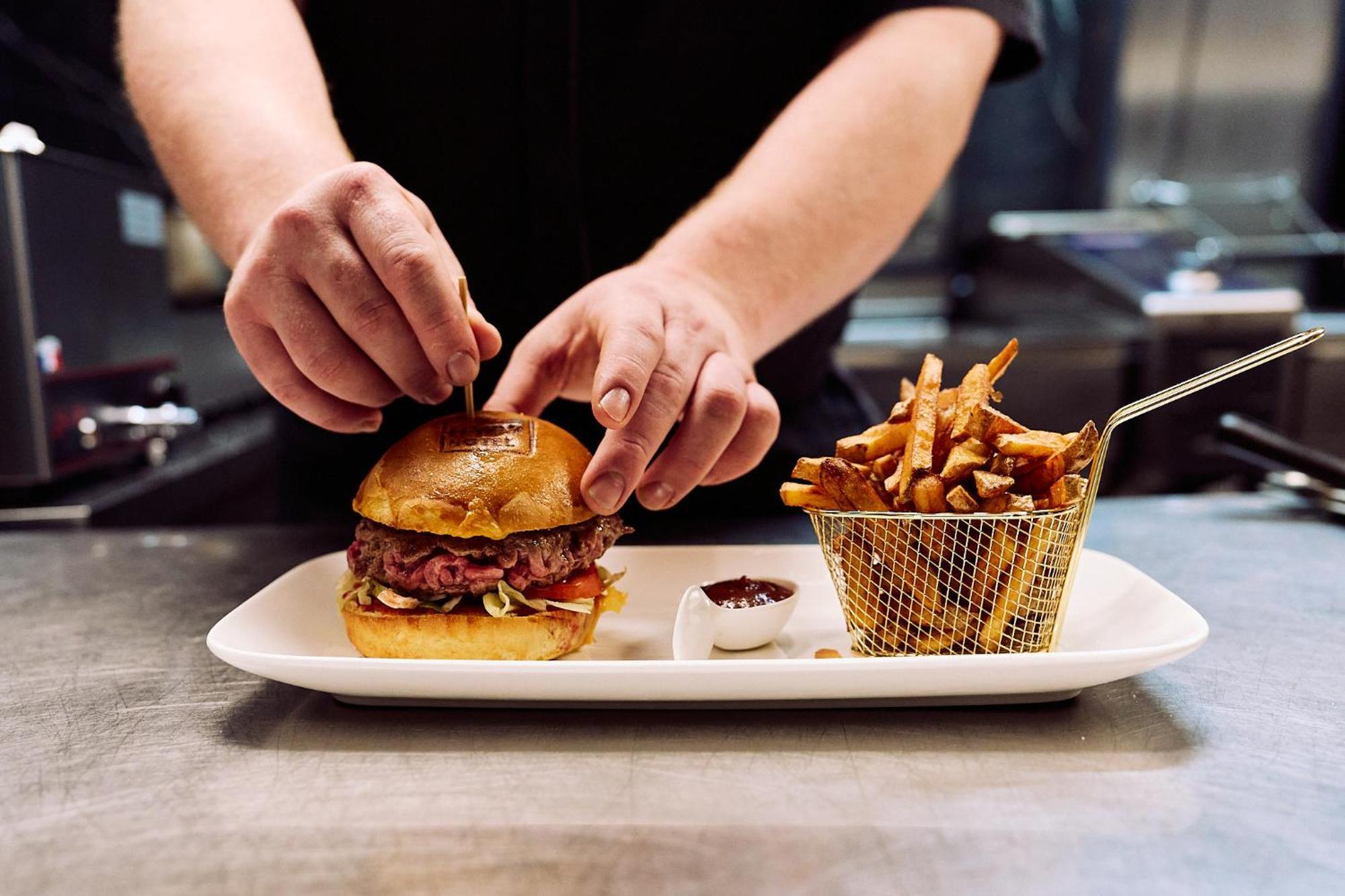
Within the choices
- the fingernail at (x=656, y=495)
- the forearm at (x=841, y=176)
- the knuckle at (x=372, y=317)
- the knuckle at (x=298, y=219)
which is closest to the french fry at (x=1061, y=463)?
the fingernail at (x=656, y=495)

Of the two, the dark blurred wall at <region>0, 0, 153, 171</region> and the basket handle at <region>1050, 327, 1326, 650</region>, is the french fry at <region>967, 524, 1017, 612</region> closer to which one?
the basket handle at <region>1050, 327, 1326, 650</region>

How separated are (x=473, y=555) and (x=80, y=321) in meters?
1.69

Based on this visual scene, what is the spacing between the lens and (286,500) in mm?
2301

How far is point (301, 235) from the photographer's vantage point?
3.74 ft

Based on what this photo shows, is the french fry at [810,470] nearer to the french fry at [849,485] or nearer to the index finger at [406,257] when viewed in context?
the french fry at [849,485]

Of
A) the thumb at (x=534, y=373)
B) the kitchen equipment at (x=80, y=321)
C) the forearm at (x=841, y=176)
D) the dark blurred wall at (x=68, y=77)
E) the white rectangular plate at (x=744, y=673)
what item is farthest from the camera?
the dark blurred wall at (x=68, y=77)

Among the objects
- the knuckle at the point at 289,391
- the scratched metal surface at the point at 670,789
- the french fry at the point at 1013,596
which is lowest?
the scratched metal surface at the point at 670,789

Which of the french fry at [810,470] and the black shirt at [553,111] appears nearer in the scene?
the french fry at [810,470]

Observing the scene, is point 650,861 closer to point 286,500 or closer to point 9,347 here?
point 286,500

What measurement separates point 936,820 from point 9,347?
2254mm

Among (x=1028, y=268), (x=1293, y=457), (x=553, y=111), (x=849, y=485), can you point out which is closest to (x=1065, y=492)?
(x=849, y=485)

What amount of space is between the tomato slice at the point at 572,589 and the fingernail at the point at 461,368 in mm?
286

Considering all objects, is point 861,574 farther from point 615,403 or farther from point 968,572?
point 615,403

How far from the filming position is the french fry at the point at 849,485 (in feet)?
3.86
